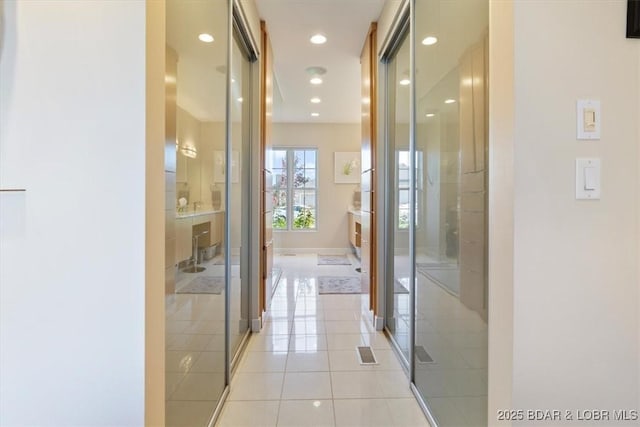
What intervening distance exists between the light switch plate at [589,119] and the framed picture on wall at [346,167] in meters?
6.35

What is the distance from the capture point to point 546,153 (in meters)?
0.94

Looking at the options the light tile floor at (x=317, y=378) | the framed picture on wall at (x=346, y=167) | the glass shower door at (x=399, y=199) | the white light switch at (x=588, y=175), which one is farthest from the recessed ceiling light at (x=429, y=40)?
the framed picture on wall at (x=346, y=167)

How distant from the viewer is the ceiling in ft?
9.14

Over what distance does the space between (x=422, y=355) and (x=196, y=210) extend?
146cm

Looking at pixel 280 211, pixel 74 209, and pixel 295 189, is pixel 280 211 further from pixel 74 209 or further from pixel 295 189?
pixel 74 209

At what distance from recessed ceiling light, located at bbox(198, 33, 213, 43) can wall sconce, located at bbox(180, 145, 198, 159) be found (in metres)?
0.52

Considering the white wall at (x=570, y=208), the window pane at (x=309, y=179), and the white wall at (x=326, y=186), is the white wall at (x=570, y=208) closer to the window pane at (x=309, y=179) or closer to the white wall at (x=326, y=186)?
the white wall at (x=326, y=186)

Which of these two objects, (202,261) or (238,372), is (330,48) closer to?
(202,261)

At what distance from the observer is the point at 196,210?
5.01 feet

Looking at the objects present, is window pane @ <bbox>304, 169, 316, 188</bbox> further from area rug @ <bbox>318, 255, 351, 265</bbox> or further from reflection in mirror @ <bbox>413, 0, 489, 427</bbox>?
reflection in mirror @ <bbox>413, 0, 489, 427</bbox>

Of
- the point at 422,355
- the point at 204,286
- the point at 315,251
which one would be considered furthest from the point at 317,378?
the point at 315,251

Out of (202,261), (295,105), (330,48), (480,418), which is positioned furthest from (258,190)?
(295,105)

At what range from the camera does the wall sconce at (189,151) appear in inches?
53.4

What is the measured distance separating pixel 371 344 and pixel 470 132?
76.4 inches
